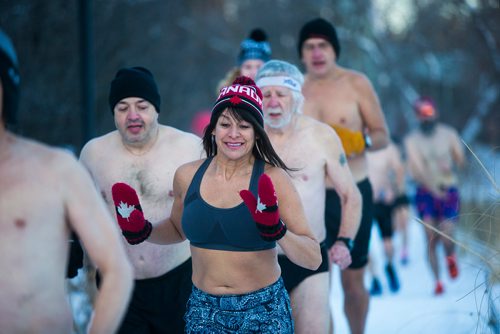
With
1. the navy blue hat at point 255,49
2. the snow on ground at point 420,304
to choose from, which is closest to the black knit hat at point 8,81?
the snow on ground at point 420,304

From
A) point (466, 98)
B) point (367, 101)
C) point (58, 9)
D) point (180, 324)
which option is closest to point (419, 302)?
point (367, 101)

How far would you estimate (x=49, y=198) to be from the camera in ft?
9.18

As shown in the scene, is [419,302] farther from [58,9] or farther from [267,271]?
[58,9]

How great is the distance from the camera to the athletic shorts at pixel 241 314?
12.8 feet

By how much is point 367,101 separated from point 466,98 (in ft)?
85.5

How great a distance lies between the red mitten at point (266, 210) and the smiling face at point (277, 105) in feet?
5.88

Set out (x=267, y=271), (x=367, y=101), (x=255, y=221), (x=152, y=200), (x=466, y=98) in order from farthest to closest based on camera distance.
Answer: (x=466, y=98) < (x=367, y=101) < (x=152, y=200) < (x=267, y=271) < (x=255, y=221)

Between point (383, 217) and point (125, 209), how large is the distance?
8.39m

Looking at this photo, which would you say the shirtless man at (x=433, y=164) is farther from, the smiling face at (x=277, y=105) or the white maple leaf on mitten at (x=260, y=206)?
the white maple leaf on mitten at (x=260, y=206)

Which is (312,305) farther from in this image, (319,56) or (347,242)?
(319,56)

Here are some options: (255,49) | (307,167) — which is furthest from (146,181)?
(255,49)

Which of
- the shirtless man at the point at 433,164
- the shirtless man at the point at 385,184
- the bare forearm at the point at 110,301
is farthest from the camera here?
the shirtless man at the point at 385,184

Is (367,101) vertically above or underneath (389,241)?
above

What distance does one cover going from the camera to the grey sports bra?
3887mm
